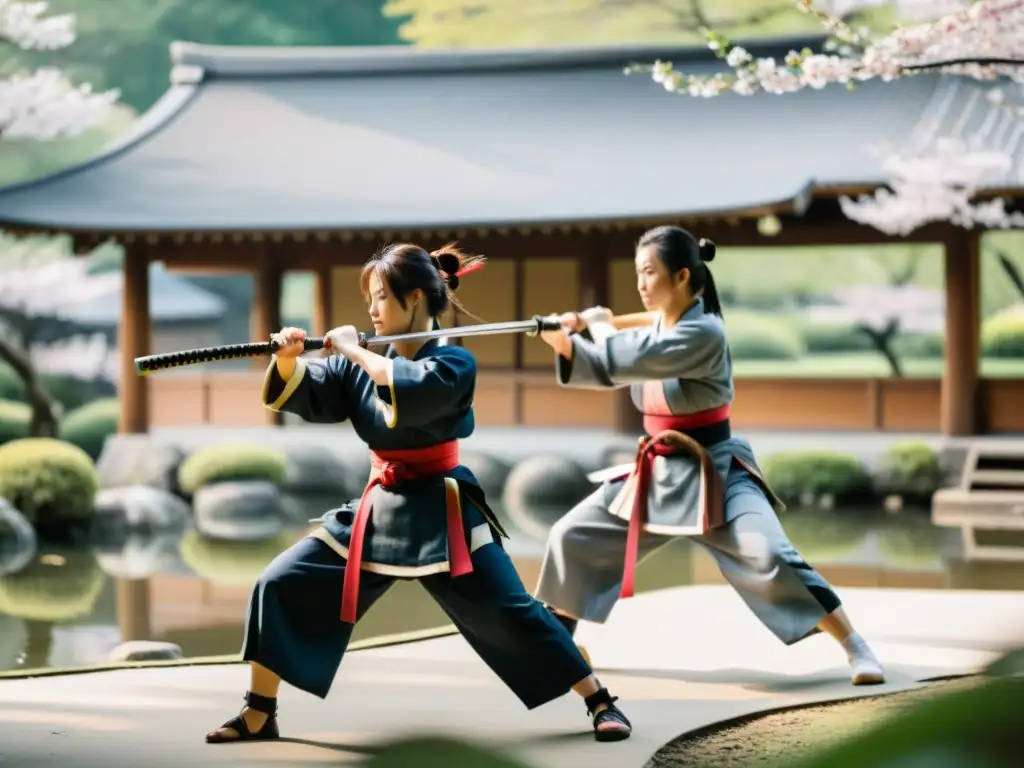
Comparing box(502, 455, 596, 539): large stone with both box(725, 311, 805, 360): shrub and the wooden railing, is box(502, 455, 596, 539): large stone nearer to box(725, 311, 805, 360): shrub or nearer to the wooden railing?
the wooden railing

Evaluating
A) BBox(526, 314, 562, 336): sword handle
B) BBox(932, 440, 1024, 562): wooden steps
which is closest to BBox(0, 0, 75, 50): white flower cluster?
BBox(932, 440, 1024, 562): wooden steps

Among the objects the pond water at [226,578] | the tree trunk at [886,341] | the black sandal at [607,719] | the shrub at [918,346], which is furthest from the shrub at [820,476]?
the shrub at [918,346]

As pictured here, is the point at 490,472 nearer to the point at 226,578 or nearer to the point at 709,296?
the point at 226,578

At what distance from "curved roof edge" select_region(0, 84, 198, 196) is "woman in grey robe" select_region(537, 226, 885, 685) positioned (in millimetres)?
12419

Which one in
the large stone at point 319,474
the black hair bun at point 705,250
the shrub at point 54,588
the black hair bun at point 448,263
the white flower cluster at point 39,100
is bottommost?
the shrub at point 54,588

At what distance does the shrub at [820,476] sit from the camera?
13477 millimetres

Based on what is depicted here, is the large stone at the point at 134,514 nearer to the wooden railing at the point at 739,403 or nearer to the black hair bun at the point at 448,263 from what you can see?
the wooden railing at the point at 739,403

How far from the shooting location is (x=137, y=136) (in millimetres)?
17109

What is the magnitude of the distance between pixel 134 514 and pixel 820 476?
5968mm

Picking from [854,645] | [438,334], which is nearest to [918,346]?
[854,645]

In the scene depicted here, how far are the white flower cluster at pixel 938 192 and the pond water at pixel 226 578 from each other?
2.81 metres

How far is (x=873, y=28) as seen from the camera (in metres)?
22.3

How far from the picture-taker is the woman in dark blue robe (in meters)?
3.72

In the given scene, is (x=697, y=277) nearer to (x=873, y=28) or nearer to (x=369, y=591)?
(x=369, y=591)
